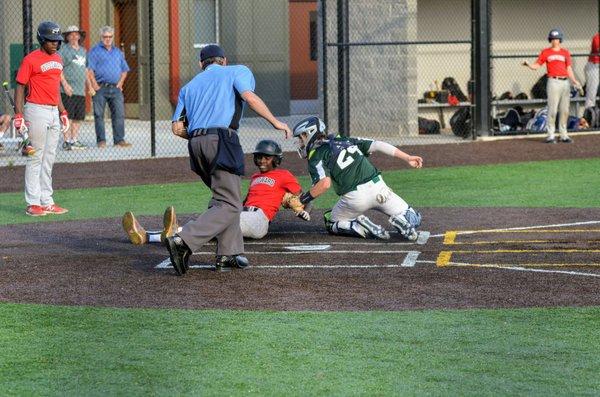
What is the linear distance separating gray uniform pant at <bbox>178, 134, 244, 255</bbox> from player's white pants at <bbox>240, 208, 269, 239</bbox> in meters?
1.56

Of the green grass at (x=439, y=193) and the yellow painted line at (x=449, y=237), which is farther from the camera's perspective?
the green grass at (x=439, y=193)

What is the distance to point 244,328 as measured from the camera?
7.79 m

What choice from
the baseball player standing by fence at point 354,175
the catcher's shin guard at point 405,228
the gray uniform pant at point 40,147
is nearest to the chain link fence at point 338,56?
the gray uniform pant at point 40,147

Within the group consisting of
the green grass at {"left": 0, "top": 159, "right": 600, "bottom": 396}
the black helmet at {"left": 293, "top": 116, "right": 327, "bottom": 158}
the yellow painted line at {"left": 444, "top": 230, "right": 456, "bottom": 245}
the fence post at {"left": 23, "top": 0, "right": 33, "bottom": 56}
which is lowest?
the green grass at {"left": 0, "top": 159, "right": 600, "bottom": 396}

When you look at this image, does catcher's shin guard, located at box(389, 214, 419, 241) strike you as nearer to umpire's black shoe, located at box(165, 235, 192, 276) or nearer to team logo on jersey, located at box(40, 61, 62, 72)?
umpire's black shoe, located at box(165, 235, 192, 276)

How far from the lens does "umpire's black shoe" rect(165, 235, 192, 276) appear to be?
9.51 metres

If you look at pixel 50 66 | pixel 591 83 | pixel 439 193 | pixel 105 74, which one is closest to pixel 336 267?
pixel 50 66

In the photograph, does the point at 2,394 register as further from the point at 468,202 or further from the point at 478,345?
the point at 468,202

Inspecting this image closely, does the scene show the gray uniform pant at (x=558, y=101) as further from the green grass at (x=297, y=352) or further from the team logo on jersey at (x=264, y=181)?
the green grass at (x=297, y=352)

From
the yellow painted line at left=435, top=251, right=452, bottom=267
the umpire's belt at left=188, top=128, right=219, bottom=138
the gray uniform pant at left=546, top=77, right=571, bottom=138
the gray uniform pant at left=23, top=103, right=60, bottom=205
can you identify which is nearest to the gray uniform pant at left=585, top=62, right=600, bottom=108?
the gray uniform pant at left=546, top=77, right=571, bottom=138

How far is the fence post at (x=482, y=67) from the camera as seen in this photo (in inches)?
877

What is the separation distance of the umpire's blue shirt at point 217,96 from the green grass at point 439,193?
4149 mm

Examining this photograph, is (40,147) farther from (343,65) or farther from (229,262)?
(343,65)

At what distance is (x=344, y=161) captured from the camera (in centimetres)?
1152
